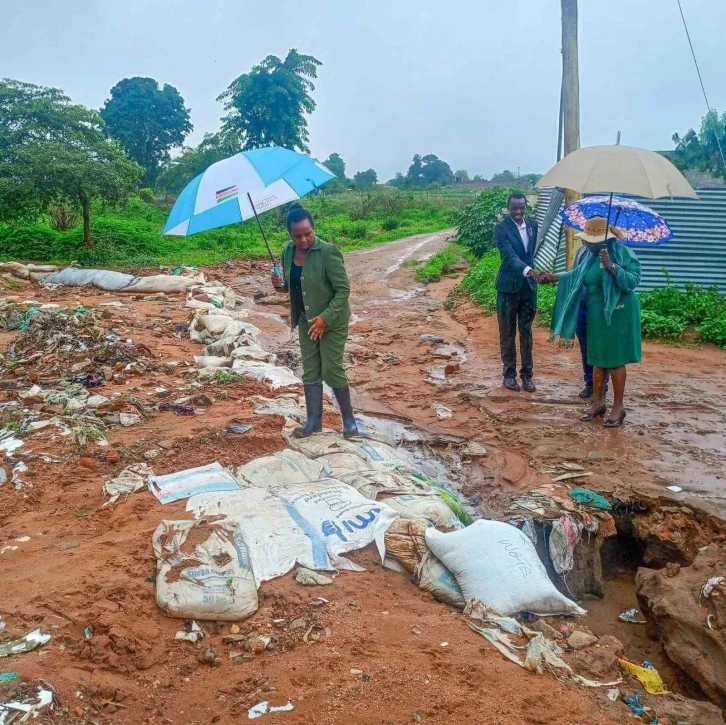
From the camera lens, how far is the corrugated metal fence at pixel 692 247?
25.7 feet

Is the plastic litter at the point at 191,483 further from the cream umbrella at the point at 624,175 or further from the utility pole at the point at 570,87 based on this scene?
the utility pole at the point at 570,87

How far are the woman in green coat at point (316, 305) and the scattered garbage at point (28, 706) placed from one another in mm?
2338

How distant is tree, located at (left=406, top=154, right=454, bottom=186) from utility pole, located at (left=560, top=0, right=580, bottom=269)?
38190 millimetres

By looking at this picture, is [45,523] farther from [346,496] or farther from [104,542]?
[346,496]

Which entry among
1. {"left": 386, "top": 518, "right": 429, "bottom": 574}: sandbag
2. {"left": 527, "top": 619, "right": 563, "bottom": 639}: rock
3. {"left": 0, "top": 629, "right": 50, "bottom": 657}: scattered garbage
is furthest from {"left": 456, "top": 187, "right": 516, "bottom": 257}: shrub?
{"left": 0, "top": 629, "right": 50, "bottom": 657}: scattered garbage

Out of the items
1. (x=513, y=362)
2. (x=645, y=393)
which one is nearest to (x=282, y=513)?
(x=513, y=362)

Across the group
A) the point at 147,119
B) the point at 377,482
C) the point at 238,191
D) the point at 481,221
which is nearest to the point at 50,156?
the point at 481,221

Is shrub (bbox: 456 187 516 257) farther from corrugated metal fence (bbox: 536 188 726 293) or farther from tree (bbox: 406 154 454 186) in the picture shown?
tree (bbox: 406 154 454 186)

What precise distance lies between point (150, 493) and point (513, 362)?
3513 mm

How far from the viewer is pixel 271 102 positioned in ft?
71.9

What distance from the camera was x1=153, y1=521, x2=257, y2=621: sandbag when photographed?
251 cm

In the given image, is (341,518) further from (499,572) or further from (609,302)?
(609,302)

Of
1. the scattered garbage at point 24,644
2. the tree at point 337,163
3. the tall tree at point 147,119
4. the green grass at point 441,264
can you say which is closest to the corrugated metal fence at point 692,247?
the green grass at point 441,264

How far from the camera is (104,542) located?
3012mm
